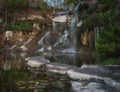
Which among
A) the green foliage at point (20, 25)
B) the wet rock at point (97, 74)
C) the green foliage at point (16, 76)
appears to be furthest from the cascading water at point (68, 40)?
the wet rock at point (97, 74)

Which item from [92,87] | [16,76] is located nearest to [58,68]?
[16,76]

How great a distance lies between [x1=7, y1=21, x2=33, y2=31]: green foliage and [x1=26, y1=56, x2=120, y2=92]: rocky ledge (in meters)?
22.1

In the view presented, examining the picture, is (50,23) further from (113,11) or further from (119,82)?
(119,82)

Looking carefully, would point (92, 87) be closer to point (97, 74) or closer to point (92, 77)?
point (92, 77)

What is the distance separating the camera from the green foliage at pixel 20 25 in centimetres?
3841

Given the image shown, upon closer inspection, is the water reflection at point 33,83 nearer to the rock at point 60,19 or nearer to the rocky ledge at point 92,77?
the rocky ledge at point 92,77

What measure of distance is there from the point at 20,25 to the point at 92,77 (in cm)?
2812

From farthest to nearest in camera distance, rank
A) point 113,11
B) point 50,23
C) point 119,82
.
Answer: point 50,23 → point 113,11 → point 119,82

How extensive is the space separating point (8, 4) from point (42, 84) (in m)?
30.8

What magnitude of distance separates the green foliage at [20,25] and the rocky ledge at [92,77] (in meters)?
22.1

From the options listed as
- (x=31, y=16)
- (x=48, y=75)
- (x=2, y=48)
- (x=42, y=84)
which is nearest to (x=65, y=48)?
(x=2, y=48)

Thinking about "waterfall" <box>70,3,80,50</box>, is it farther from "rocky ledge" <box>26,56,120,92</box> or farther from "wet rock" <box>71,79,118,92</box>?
"wet rock" <box>71,79,118,92</box>

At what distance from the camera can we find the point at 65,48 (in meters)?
32.3

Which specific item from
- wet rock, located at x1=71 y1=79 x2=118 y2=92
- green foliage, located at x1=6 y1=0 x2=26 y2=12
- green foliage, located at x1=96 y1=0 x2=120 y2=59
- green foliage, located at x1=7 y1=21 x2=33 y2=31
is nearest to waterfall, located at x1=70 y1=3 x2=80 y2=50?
green foliage, located at x1=7 y1=21 x2=33 y2=31
